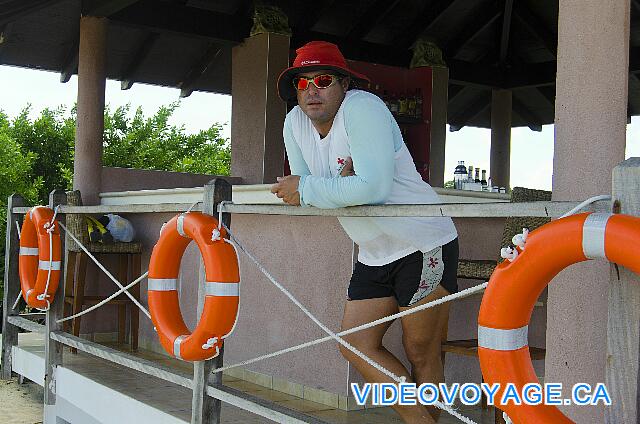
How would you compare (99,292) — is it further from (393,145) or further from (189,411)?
(393,145)

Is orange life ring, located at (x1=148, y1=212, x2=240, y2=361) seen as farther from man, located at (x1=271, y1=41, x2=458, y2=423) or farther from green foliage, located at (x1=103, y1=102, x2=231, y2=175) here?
green foliage, located at (x1=103, y1=102, x2=231, y2=175)

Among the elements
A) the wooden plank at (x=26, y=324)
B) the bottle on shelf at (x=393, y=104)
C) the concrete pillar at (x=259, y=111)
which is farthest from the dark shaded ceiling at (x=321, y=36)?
the wooden plank at (x=26, y=324)

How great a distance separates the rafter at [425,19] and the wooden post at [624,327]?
6477mm

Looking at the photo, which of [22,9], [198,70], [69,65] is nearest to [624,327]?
[22,9]

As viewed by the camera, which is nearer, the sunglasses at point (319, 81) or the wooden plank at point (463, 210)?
the wooden plank at point (463, 210)

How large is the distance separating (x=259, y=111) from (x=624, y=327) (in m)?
5.46

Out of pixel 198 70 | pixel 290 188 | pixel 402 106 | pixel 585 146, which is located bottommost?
pixel 290 188

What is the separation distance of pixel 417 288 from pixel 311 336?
5.90ft

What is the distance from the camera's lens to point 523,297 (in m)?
1.67

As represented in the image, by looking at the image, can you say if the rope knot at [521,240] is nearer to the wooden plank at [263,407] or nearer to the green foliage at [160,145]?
the wooden plank at [263,407]

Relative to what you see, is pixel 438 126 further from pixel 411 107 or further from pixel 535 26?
pixel 535 26

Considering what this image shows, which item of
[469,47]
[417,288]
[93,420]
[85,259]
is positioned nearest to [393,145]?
[417,288]

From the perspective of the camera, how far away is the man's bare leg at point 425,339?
2281 millimetres

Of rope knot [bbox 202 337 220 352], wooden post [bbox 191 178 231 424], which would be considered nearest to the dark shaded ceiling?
wooden post [bbox 191 178 231 424]
